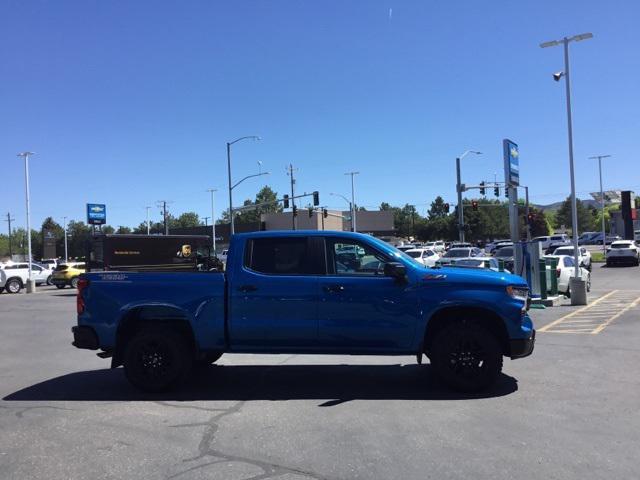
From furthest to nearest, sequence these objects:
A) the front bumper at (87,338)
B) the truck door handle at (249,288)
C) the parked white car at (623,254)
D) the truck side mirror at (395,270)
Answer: the parked white car at (623,254) < the front bumper at (87,338) < the truck door handle at (249,288) < the truck side mirror at (395,270)

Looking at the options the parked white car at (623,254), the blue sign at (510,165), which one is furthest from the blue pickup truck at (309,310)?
the parked white car at (623,254)

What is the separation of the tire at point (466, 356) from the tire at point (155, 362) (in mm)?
3092

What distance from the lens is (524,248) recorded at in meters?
16.3

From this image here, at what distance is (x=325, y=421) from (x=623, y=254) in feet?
125

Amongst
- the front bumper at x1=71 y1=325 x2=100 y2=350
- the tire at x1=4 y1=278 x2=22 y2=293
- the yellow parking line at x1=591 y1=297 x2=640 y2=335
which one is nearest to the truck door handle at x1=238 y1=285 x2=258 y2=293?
the front bumper at x1=71 y1=325 x2=100 y2=350

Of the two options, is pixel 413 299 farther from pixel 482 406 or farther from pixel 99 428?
pixel 99 428

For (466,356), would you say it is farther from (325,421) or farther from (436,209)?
(436,209)

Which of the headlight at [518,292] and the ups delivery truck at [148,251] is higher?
the ups delivery truck at [148,251]

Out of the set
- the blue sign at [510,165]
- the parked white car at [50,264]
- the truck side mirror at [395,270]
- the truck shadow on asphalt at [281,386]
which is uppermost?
the blue sign at [510,165]

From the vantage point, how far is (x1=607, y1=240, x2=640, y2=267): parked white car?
124 feet

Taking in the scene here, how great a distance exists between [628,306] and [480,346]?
37.6 ft

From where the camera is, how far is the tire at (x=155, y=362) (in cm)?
686

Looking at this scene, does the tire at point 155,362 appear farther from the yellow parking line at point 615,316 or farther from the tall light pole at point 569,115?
the tall light pole at point 569,115

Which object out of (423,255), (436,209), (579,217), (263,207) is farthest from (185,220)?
(423,255)
